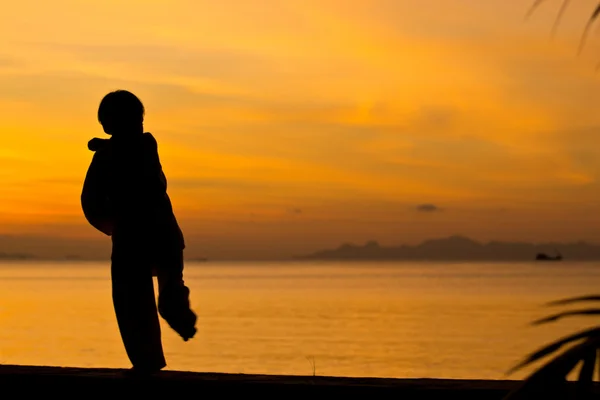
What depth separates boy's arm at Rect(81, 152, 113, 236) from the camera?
5.04 m

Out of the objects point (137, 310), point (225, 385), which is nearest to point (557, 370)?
point (225, 385)

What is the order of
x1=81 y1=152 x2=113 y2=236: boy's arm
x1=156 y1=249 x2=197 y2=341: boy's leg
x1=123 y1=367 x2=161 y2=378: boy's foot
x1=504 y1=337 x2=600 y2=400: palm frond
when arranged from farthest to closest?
x1=81 y1=152 x2=113 y2=236: boy's arm, x1=156 y1=249 x2=197 y2=341: boy's leg, x1=123 y1=367 x2=161 y2=378: boy's foot, x1=504 y1=337 x2=600 y2=400: palm frond

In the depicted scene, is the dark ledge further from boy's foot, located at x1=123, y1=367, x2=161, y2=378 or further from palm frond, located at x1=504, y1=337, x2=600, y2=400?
palm frond, located at x1=504, y1=337, x2=600, y2=400

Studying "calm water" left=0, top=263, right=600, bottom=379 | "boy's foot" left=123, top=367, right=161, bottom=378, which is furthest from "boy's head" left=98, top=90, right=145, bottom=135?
"calm water" left=0, top=263, right=600, bottom=379

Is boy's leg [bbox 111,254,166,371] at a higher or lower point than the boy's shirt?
lower

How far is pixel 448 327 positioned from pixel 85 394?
41.3 meters

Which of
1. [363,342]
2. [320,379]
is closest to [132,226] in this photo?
[320,379]

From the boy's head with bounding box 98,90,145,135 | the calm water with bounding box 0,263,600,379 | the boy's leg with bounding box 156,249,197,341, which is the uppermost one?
the boy's head with bounding box 98,90,145,135

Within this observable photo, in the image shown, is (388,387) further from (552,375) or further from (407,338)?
(407,338)

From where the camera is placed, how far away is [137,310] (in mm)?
4922

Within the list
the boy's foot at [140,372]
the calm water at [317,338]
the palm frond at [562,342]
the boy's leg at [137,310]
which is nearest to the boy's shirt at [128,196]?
the boy's leg at [137,310]

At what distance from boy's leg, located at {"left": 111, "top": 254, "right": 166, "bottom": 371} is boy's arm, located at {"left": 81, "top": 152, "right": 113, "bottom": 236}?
19cm

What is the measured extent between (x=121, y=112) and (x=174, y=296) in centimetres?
92

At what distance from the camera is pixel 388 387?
4113 millimetres
